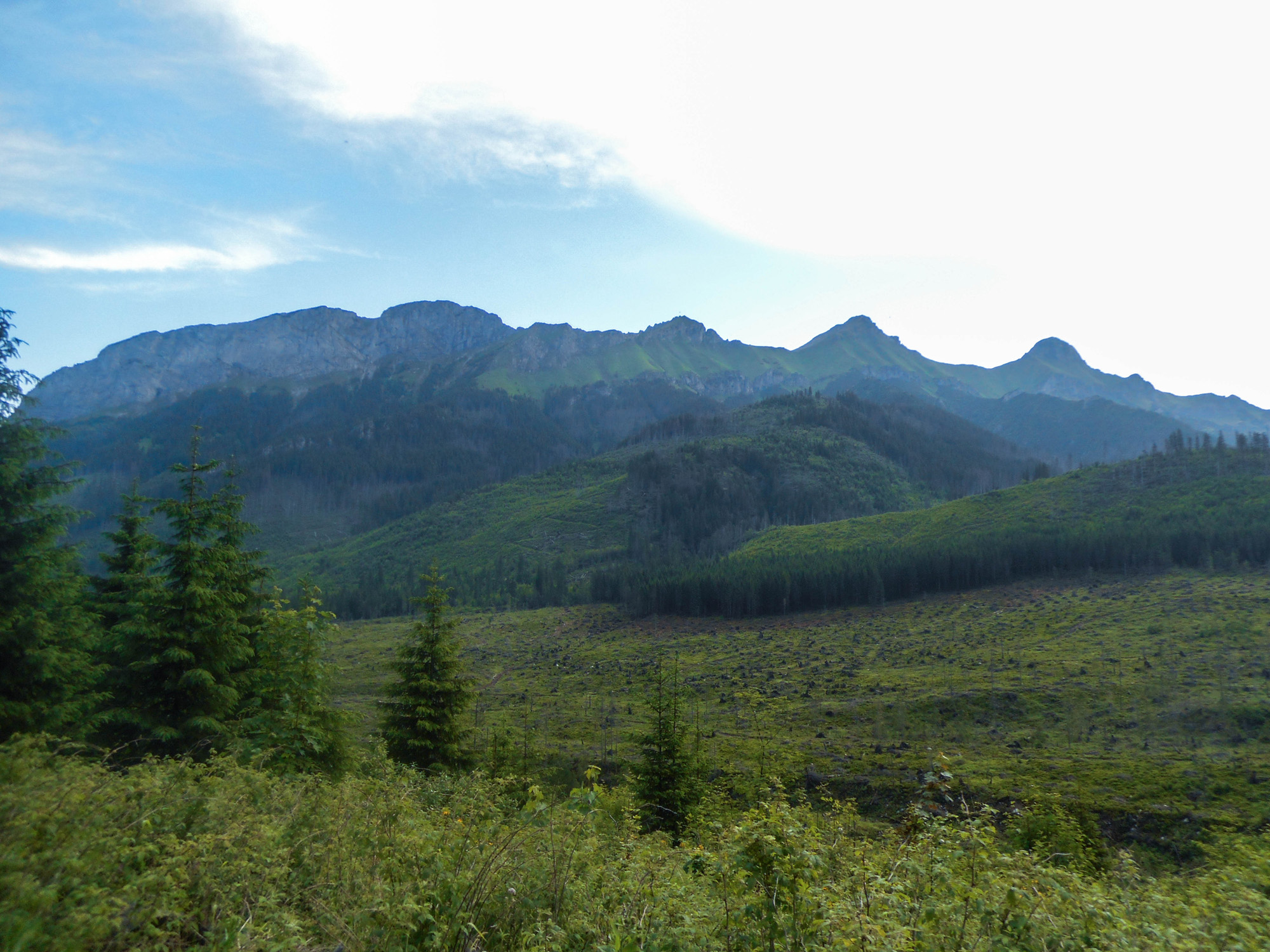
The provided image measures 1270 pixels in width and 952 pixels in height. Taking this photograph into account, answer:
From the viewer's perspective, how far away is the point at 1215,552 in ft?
248

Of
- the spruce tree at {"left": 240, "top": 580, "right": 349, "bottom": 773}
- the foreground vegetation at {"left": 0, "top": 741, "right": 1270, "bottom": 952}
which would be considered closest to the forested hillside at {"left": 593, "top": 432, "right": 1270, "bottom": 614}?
the spruce tree at {"left": 240, "top": 580, "right": 349, "bottom": 773}

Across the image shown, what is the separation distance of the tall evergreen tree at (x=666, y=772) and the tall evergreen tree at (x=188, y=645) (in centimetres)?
1239

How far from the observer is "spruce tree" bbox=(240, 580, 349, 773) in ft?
53.7

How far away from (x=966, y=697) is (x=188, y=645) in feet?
155

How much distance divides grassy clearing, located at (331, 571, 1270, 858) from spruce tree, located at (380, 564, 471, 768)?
3.27 m

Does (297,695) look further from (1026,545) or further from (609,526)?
(609,526)

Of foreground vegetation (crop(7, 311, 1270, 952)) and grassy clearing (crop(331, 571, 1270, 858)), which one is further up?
foreground vegetation (crop(7, 311, 1270, 952))

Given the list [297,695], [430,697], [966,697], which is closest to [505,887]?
[297,695]

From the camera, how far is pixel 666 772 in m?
21.5

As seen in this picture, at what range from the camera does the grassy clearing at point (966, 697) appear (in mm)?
31109

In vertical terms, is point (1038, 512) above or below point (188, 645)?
above

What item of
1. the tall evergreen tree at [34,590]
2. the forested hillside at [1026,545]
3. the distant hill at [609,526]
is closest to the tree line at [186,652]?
the tall evergreen tree at [34,590]

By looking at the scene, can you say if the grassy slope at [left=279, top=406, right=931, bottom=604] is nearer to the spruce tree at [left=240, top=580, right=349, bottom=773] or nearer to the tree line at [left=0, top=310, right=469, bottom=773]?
the tree line at [left=0, top=310, right=469, bottom=773]

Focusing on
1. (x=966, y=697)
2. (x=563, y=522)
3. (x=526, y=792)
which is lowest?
(x=966, y=697)
